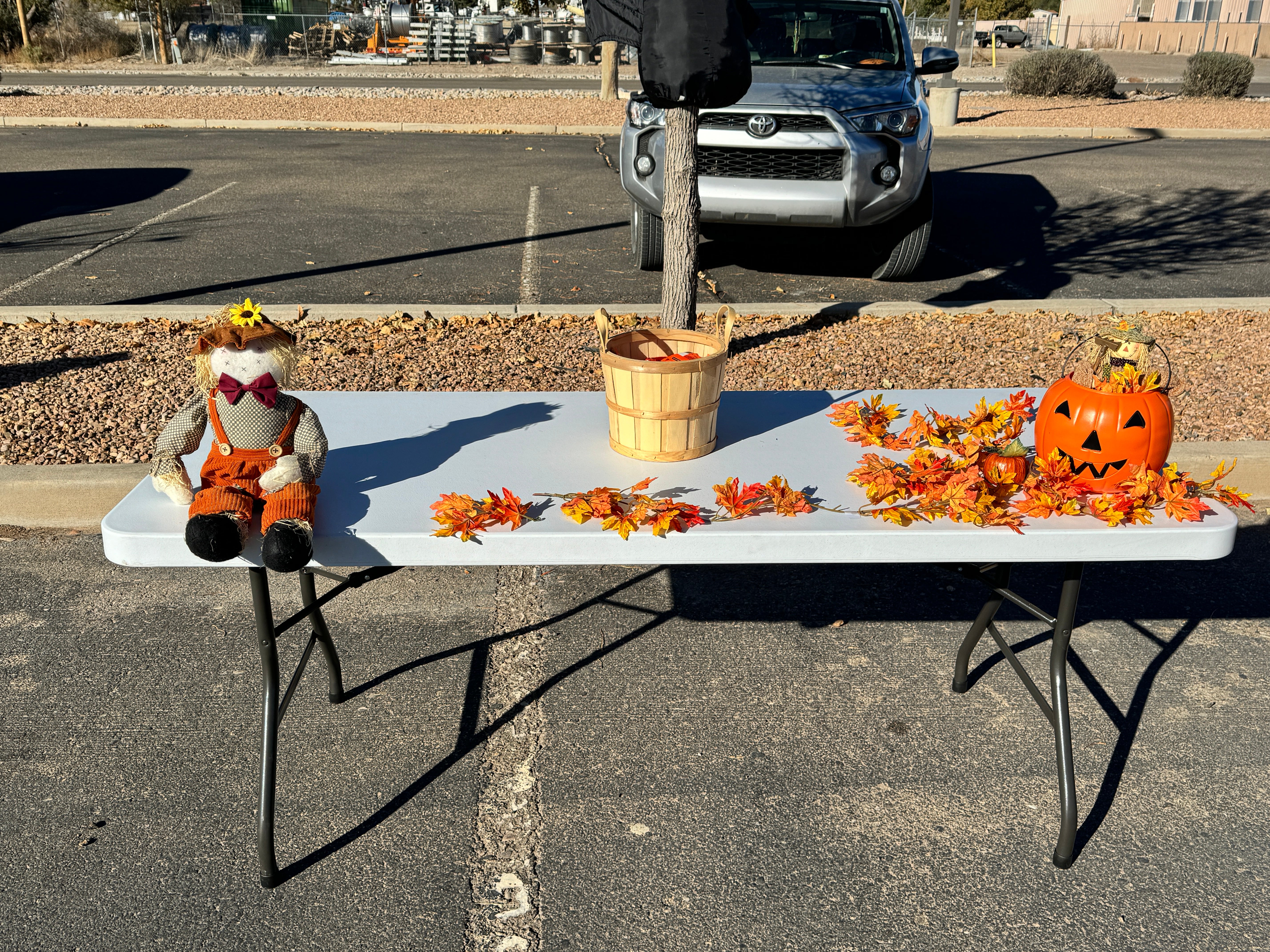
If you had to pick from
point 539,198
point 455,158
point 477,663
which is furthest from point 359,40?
point 477,663

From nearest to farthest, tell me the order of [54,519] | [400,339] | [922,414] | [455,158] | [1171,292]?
[922,414]
[54,519]
[400,339]
[1171,292]
[455,158]

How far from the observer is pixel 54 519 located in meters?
3.95

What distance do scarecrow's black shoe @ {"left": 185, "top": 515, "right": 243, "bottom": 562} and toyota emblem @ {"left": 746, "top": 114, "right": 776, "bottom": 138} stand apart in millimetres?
5298

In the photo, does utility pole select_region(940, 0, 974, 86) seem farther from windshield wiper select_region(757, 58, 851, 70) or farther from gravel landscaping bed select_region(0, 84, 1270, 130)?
windshield wiper select_region(757, 58, 851, 70)

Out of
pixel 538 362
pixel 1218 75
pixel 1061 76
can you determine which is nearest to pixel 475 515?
pixel 538 362

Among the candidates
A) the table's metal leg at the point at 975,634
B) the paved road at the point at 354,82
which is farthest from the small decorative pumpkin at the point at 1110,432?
the paved road at the point at 354,82

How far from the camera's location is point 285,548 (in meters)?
1.97

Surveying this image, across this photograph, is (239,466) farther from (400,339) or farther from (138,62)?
(138,62)

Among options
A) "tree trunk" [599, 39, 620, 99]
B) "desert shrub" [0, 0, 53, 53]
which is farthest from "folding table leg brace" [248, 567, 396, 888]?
"desert shrub" [0, 0, 53, 53]

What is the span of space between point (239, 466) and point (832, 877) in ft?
5.40

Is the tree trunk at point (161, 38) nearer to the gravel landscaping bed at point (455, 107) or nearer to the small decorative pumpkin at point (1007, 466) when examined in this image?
the gravel landscaping bed at point (455, 107)

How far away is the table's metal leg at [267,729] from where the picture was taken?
2.24 metres

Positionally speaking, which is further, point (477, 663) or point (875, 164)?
point (875, 164)

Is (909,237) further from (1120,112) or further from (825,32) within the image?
(1120,112)
